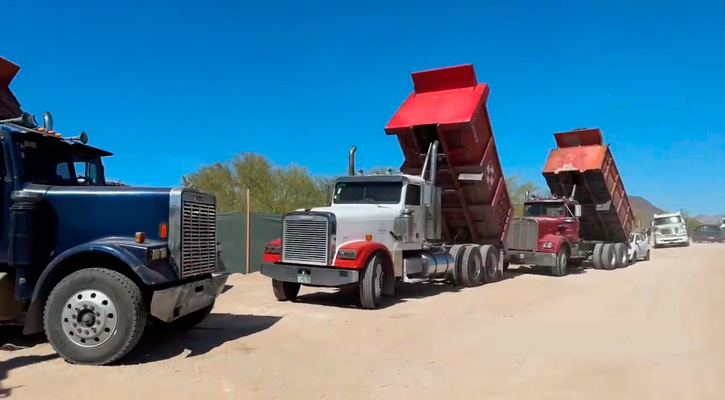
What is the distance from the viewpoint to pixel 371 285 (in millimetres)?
9383

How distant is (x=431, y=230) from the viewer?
11.8 m

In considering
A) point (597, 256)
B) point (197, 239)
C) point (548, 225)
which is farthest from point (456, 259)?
point (597, 256)

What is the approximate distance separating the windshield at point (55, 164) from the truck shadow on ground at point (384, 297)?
15.4 feet

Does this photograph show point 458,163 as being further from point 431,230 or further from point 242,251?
point 242,251

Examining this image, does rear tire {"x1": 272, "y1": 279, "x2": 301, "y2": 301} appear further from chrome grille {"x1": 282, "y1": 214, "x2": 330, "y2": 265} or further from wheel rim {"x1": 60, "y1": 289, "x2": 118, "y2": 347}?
wheel rim {"x1": 60, "y1": 289, "x2": 118, "y2": 347}

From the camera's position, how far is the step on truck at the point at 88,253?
5.57 meters

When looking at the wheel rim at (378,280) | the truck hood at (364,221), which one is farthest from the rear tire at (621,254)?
the wheel rim at (378,280)

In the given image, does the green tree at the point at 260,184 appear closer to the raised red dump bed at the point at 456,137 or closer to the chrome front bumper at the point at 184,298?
the raised red dump bed at the point at 456,137

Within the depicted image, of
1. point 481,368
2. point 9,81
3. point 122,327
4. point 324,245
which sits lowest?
point 481,368

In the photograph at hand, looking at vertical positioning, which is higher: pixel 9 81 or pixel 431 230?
pixel 9 81

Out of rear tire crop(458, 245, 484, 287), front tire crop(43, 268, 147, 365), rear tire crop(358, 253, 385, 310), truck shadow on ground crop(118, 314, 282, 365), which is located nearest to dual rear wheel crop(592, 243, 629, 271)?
rear tire crop(458, 245, 484, 287)

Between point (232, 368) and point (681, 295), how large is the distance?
9796 mm

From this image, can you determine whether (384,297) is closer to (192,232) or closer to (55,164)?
(192,232)

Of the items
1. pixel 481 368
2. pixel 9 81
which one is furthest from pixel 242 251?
pixel 481 368
